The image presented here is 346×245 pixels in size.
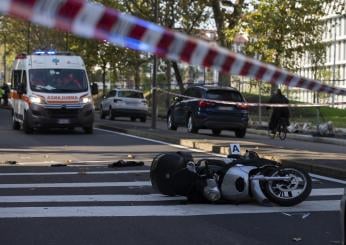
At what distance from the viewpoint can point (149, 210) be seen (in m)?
7.98

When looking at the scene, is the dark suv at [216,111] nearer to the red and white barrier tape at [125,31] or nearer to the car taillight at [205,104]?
the car taillight at [205,104]

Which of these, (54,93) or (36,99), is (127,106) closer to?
(54,93)

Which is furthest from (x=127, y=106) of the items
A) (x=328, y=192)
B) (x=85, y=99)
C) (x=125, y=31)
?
(x=125, y=31)

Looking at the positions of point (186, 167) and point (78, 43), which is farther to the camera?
point (78, 43)

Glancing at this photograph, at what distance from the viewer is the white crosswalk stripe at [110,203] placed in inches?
308

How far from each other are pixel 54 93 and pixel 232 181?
524 inches

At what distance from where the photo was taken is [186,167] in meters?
8.41

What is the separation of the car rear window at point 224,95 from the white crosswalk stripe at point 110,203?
11.8 m

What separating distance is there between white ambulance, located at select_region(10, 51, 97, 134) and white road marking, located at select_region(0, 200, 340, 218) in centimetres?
1284

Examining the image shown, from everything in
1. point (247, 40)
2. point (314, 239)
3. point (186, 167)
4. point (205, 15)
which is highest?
point (205, 15)

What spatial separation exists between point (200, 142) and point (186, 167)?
814cm

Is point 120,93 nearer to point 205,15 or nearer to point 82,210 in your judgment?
point 205,15

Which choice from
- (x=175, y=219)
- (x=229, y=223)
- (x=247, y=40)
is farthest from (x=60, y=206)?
(x=247, y=40)

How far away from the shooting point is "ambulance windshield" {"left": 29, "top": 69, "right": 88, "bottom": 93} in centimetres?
2084
